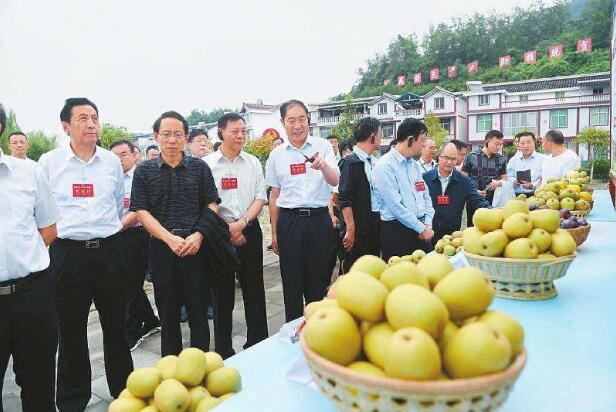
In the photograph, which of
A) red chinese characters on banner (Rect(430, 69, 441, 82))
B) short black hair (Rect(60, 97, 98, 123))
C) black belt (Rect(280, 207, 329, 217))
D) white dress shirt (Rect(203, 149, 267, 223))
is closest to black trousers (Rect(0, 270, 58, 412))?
short black hair (Rect(60, 97, 98, 123))

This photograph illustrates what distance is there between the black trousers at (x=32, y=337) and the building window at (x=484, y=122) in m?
37.7

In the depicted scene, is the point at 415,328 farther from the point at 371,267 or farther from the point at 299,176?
the point at 299,176

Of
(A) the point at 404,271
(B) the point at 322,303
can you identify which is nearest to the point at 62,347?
(B) the point at 322,303

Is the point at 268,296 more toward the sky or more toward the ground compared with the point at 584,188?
more toward the ground

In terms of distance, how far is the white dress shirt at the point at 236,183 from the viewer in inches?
137

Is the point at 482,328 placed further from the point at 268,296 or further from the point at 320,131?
the point at 320,131

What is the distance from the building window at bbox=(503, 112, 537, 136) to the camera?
111ft

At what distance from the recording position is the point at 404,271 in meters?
0.86

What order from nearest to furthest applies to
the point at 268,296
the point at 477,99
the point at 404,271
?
the point at 404,271
the point at 268,296
the point at 477,99

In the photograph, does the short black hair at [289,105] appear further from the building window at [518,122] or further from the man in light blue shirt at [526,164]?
the building window at [518,122]

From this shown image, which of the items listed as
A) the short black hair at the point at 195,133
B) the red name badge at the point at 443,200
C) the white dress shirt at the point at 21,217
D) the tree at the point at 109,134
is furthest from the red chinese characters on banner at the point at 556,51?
the white dress shirt at the point at 21,217

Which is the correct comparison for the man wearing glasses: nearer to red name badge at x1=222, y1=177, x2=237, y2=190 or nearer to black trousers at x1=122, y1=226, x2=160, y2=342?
red name badge at x1=222, y1=177, x2=237, y2=190

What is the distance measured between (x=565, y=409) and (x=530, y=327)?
17.2 inches

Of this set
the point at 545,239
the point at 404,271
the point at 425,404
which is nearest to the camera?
the point at 425,404
